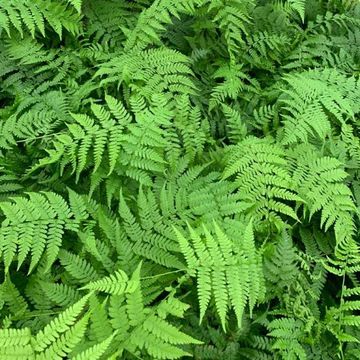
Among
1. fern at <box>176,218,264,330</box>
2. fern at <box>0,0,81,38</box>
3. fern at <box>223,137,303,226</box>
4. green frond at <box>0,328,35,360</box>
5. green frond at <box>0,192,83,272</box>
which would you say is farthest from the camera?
fern at <box>0,0,81,38</box>

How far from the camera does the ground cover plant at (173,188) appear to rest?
2543 mm

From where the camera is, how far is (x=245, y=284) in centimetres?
254

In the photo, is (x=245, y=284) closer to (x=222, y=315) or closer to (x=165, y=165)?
(x=222, y=315)

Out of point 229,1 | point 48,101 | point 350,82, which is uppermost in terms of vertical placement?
point 229,1

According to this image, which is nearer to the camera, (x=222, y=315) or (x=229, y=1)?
(x=222, y=315)

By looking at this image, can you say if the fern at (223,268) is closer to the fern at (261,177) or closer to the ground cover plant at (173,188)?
the ground cover plant at (173,188)

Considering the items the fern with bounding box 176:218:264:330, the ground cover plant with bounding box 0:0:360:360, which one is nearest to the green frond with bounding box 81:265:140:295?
the ground cover plant with bounding box 0:0:360:360

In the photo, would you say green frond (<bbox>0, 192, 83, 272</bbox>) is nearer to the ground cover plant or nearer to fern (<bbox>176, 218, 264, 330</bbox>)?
the ground cover plant

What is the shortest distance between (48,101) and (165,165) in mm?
991

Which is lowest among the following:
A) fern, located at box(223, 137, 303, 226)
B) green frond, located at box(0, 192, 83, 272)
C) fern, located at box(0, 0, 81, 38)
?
green frond, located at box(0, 192, 83, 272)

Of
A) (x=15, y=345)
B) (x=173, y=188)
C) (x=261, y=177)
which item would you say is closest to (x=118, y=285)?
(x=15, y=345)

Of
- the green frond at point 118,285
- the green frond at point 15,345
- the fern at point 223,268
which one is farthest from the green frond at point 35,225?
the fern at point 223,268

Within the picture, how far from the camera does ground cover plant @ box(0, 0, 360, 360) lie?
8.34 feet

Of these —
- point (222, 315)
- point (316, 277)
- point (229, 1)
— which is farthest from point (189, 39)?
point (222, 315)
